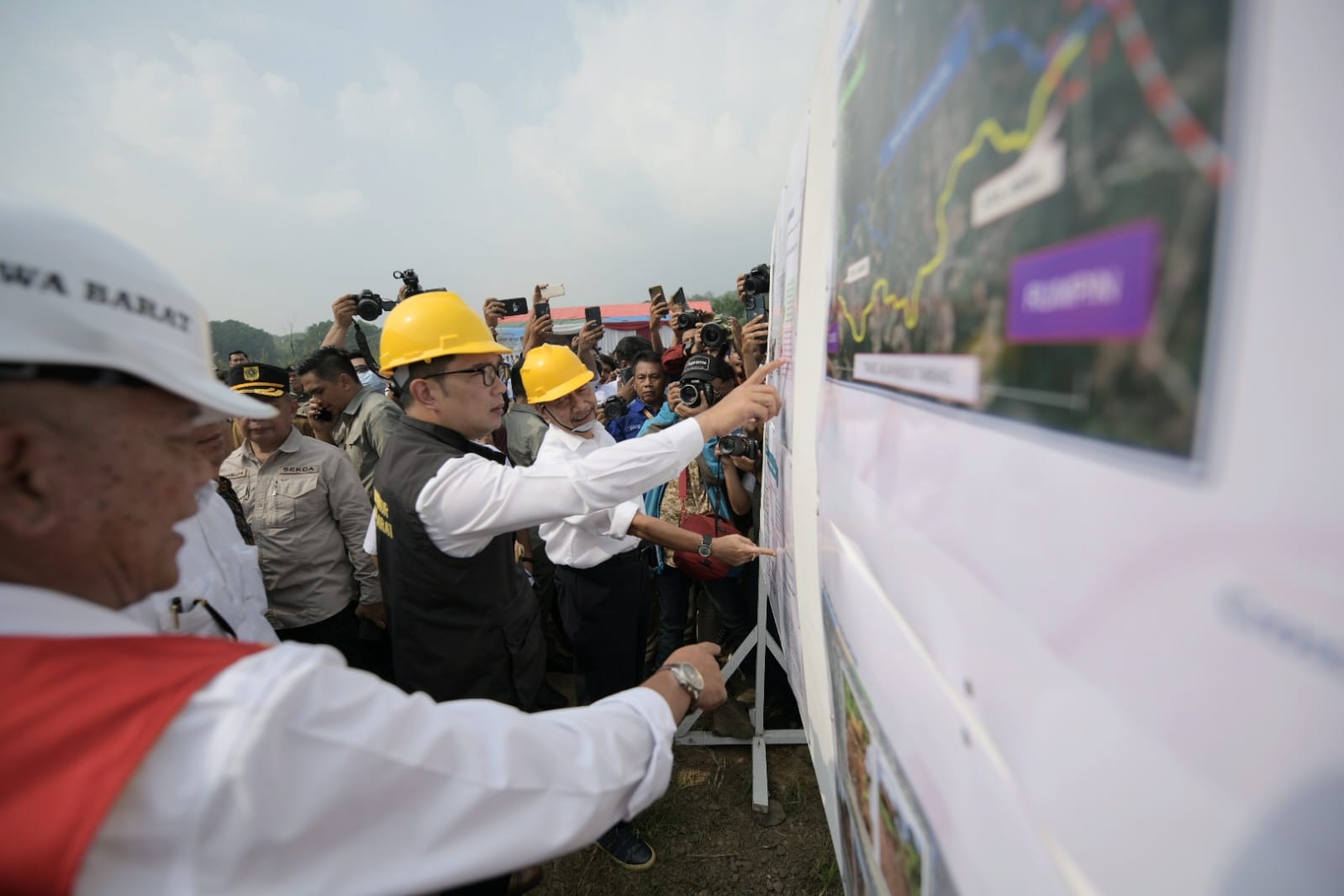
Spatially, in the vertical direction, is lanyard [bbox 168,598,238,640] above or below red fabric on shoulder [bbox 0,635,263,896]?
below

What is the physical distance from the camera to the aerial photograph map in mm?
348

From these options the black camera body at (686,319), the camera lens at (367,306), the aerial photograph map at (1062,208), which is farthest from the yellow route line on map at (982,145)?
the camera lens at (367,306)

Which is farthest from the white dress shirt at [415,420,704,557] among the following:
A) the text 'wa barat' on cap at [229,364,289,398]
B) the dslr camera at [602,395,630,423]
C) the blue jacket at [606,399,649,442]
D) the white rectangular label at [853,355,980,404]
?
the dslr camera at [602,395,630,423]

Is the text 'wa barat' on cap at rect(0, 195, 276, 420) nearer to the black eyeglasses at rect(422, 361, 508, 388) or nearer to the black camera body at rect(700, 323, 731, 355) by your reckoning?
the black eyeglasses at rect(422, 361, 508, 388)

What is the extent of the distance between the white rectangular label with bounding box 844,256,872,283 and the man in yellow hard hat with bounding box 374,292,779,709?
33.6 inches

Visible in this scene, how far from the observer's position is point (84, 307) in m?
0.79

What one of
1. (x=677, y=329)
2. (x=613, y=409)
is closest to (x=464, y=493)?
(x=677, y=329)

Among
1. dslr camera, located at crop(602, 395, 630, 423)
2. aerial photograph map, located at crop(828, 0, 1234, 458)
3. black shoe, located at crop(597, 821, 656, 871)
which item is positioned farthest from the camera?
dslr camera, located at crop(602, 395, 630, 423)

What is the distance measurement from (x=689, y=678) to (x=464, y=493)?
940 millimetres

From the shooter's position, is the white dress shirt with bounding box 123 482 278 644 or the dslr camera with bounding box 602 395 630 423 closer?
the white dress shirt with bounding box 123 482 278 644

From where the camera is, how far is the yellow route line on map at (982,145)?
45 centimetres

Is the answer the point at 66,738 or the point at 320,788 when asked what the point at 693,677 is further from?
the point at 66,738

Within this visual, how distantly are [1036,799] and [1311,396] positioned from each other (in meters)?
0.39

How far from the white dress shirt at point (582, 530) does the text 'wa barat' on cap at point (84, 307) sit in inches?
74.7
